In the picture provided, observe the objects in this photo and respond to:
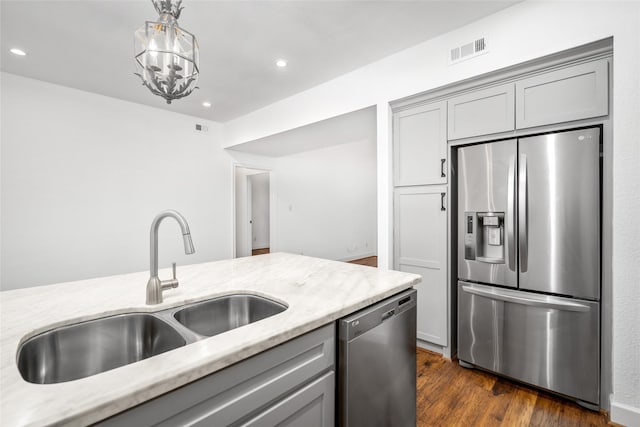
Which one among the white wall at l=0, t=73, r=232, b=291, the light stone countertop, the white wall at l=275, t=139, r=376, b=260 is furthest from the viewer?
the white wall at l=275, t=139, r=376, b=260

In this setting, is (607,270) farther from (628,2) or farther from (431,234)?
(628,2)

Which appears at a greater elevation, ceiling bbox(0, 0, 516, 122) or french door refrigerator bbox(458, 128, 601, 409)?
ceiling bbox(0, 0, 516, 122)

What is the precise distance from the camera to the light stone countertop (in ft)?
1.96

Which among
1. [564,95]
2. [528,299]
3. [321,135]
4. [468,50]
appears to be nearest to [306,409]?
[528,299]

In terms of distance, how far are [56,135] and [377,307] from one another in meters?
4.38

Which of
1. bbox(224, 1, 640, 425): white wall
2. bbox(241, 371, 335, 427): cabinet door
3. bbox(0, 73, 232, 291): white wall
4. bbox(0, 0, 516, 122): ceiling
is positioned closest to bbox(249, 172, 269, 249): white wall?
bbox(0, 73, 232, 291): white wall

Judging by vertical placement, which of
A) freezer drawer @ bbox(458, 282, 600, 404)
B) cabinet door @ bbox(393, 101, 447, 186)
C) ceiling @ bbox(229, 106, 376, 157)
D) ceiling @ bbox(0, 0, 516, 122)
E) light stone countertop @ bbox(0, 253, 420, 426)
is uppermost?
ceiling @ bbox(0, 0, 516, 122)

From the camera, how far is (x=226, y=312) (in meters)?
1.36

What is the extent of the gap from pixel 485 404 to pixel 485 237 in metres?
1.20

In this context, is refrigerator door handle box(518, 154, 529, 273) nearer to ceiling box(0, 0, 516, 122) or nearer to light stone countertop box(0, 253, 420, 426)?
light stone countertop box(0, 253, 420, 426)

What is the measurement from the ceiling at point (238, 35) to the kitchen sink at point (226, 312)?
2.14 m

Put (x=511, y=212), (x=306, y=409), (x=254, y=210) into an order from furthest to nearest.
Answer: (x=254, y=210), (x=511, y=212), (x=306, y=409)

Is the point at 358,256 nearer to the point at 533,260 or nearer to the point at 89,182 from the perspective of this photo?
the point at 533,260

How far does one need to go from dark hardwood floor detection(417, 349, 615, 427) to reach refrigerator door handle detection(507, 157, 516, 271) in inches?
35.2
